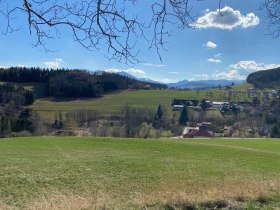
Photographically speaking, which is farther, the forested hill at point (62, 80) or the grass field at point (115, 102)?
the forested hill at point (62, 80)

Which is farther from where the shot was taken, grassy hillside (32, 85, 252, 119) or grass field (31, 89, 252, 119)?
grassy hillside (32, 85, 252, 119)

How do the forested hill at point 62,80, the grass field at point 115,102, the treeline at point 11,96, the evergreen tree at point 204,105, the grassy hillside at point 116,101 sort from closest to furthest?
the treeline at point 11,96 < the grass field at point 115,102 < the grassy hillside at point 116,101 < the forested hill at point 62,80 < the evergreen tree at point 204,105

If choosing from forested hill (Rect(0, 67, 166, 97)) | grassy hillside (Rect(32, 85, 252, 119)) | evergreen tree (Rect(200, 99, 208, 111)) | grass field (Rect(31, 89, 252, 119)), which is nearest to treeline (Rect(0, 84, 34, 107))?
grass field (Rect(31, 89, 252, 119))

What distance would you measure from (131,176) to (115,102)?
4603 inches

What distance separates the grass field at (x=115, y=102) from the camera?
4513 inches

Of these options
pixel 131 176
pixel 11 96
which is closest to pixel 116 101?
pixel 11 96

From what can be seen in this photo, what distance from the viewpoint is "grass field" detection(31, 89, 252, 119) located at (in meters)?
115

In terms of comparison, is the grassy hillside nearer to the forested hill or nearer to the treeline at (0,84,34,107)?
the forested hill

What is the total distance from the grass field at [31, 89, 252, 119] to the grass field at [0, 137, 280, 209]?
7887 centimetres

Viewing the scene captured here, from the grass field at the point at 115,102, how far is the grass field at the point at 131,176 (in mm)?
78868

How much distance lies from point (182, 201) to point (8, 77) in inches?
5288

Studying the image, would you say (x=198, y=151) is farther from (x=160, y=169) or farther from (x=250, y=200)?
(x=250, y=200)

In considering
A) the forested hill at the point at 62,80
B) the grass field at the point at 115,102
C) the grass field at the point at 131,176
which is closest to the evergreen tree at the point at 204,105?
the grass field at the point at 115,102

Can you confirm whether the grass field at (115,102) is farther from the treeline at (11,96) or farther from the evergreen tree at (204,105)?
the evergreen tree at (204,105)
